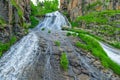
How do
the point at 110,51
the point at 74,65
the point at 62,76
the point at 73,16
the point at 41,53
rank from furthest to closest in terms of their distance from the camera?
the point at 73,16
the point at 110,51
the point at 41,53
the point at 74,65
the point at 62,76

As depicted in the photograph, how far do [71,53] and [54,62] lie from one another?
8.84ft

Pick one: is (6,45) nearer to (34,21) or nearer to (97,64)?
(97,64)

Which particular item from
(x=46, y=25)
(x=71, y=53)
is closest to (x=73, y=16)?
(x=46, y=25)

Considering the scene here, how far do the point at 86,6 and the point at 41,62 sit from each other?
101ft

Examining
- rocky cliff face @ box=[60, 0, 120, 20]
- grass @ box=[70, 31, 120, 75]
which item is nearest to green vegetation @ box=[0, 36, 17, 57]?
grass @ box=[70, 31, 120, 75]

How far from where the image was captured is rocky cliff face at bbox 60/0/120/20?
41.1 meters

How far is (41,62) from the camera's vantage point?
18500mm

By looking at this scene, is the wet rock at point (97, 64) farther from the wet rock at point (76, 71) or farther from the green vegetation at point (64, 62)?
the green vegetation at point (64, 62)

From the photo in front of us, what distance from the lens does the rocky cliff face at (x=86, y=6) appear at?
41.1 meters

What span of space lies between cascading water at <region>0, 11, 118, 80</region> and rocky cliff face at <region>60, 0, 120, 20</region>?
1965cm

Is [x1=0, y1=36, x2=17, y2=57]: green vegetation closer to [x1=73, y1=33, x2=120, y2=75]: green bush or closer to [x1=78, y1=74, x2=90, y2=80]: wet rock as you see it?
[x1=73, y1=33, x2=120, y2=75]: green bush

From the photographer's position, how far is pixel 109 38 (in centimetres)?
2970

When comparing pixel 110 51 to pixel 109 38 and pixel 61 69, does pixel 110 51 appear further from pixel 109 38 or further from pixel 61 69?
pixel 61 69

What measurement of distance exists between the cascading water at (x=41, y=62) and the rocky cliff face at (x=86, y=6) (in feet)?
64.5
